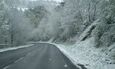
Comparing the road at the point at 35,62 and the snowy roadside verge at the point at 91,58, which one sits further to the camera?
the road at the point at 35,62

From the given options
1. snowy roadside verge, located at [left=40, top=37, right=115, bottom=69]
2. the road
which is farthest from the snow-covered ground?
the road

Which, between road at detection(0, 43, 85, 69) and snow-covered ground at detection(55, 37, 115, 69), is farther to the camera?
road at detection(0, 43, 85, 69)

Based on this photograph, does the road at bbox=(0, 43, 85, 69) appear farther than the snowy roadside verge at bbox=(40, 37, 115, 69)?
Yes

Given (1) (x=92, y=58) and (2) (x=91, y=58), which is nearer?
(1) (x=92, y=58)

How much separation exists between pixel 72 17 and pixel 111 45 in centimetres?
3268

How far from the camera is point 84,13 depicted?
1820 inches

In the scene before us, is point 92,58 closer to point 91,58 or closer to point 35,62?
point 91,58

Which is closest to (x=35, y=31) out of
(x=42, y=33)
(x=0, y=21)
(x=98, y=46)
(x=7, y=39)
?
(x=42, y=33)

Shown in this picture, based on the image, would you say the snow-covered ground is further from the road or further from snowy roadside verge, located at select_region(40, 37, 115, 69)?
the road

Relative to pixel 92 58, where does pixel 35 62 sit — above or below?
below

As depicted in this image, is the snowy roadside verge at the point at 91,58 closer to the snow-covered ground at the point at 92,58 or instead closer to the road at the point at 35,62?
the snow-covered ground at the point at 92,58

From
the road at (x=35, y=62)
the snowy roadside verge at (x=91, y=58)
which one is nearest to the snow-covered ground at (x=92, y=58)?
the snowy roadside verge at (x=91, y=58)

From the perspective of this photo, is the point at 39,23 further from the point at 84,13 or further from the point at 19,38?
the point at 84,13

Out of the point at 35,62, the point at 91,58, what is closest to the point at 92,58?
the point at 91,58
